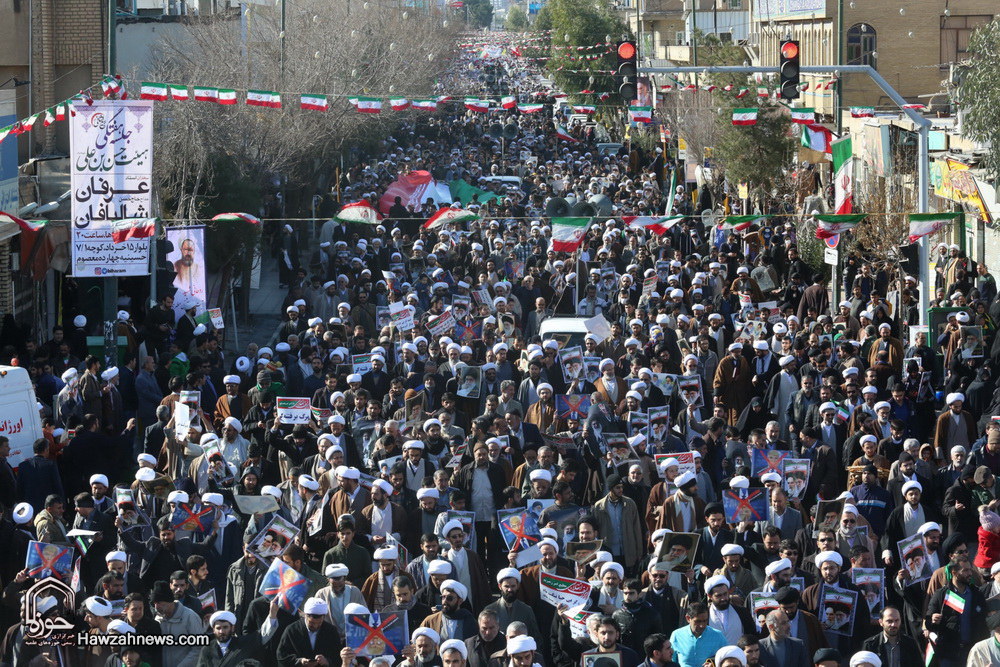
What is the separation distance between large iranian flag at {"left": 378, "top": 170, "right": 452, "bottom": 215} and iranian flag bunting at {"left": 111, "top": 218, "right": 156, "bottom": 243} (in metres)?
14.6

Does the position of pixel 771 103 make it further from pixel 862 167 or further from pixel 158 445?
pixel 158 445

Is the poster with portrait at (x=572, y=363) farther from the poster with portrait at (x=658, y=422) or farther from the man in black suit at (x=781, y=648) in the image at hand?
the man in black suit at (x=781, y=648)

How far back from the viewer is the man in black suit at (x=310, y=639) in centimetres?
932

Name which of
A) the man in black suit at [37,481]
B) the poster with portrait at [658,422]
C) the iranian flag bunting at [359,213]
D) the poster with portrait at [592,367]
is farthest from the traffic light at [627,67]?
the man in black suit at [37,481]

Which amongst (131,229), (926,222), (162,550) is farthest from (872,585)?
(131,229)

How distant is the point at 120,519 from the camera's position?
11289 millimetres

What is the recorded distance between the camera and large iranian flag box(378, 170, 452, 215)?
3219 centimetres

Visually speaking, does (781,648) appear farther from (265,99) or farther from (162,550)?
(265,99)

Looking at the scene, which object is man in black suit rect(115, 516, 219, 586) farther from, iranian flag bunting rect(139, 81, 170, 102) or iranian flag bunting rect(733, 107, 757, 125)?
iranian flag bunting rect(733, 107, 757, 125)

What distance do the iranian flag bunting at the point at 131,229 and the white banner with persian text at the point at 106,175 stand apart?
0.15 ft

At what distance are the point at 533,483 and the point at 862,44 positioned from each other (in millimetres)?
36022

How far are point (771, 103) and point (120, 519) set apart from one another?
25.0 m

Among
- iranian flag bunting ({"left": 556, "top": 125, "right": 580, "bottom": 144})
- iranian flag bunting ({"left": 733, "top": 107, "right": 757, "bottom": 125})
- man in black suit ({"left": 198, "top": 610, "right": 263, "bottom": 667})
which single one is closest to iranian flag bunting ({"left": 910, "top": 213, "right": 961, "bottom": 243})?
iranian flag bunting ({"left": 733, "top": 107, "right": 757, "bottom": 125})

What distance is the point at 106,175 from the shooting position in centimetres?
1741
